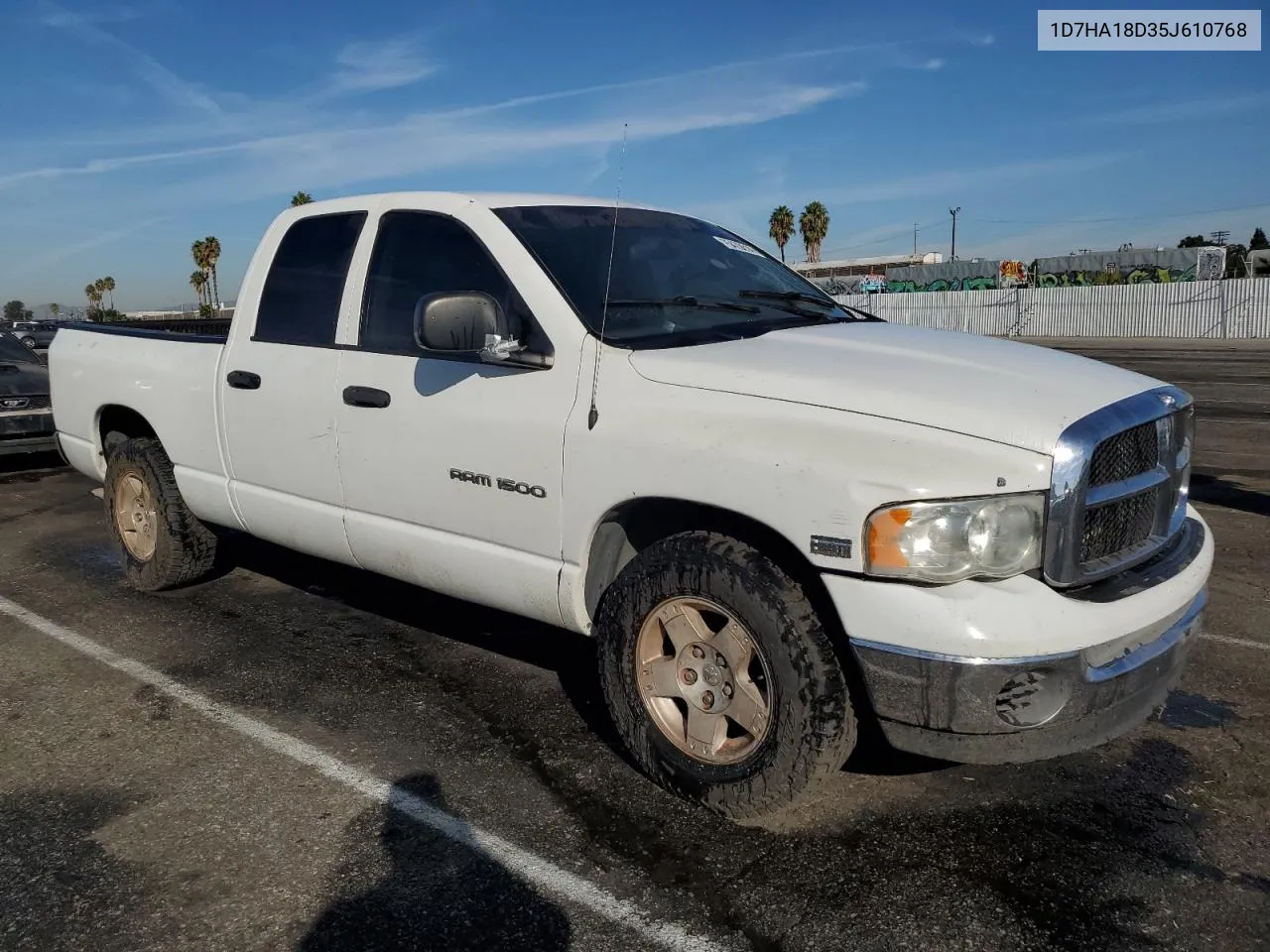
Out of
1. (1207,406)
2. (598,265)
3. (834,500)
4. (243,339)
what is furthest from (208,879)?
(1207,406)

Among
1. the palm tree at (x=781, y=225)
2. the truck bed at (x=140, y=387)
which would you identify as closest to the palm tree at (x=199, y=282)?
the palm tree at (x=781, y=225)

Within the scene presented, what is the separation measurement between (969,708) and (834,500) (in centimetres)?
63

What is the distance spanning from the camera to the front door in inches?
141

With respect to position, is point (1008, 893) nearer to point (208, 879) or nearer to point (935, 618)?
point (935, 618)

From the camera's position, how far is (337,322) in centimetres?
440

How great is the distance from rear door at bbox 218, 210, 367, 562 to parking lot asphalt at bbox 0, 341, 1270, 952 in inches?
26.5

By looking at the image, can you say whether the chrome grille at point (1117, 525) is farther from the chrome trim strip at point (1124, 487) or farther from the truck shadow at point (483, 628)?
the truck shadow at point (483, 628)

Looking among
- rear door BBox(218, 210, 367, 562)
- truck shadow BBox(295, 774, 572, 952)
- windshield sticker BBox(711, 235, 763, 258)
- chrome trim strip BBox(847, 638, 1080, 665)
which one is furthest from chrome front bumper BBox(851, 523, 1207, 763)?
rear door BBox(218, 210, 367, 562)

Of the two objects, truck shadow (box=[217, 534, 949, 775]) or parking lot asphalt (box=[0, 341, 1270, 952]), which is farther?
truck shadow (box=[217, 534, 949, 775])

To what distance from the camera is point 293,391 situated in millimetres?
4480

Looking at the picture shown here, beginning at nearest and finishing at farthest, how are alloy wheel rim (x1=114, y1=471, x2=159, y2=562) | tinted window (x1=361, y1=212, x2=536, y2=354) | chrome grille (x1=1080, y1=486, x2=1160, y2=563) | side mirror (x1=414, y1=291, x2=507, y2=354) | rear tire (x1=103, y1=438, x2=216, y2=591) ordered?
chrome grille (x1=1080, y1=486, x2=1160, y2=563)
side mirror (x1=414, y1=291, x2=507, y2=354)
tinted window (x1=361, y1=212, x2=536, y2=354)
rear tire (x1=103, y1=438, x2=216, y2=591)
alloy wheel rim (x1=114, y1=471, x2=159, y2=562)

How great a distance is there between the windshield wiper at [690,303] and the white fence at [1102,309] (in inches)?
1069

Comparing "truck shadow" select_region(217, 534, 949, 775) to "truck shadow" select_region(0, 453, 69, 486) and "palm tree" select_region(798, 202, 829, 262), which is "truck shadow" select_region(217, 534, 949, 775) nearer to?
"truck shadow" select_region(0, 453, 69, 486)

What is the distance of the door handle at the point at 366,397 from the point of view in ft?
13.3
